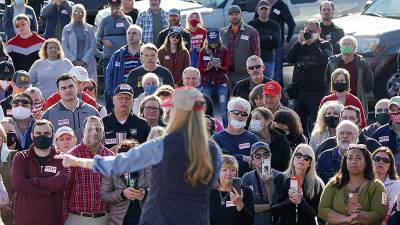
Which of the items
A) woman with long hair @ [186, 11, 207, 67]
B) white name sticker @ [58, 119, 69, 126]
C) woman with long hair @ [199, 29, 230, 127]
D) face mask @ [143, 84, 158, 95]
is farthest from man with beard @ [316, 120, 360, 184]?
woman with long hair @ [186, 11, 207, 67]

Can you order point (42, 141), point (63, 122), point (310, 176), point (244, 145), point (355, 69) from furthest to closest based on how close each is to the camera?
point (355, 69)
point (63, 122)
point (244, 145)
point (310, 176)
point (42, 141)

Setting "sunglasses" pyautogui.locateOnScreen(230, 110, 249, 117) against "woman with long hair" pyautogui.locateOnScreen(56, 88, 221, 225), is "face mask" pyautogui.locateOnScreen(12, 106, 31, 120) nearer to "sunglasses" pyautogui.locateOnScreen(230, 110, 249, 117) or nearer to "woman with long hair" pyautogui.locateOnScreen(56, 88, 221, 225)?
"sunglasses" pyautogui.locateOnScreen(230, 110, 249, 117)

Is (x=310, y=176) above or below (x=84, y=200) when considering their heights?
above

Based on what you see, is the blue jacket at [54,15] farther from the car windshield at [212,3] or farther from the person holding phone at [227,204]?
the person holding phone at [227,204]

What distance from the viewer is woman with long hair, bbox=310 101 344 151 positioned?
1434 centimetres

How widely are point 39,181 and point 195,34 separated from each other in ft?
24.3

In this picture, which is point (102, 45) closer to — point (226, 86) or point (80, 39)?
point (80, 39)

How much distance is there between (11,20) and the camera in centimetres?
2127

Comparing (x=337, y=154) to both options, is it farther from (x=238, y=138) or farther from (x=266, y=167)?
(x=238, y=138)

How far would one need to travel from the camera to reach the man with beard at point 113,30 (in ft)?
65.1

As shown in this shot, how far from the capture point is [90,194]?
479 inches

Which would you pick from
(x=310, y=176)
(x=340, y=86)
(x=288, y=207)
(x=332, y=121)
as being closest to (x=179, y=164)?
(x=288, y=207)

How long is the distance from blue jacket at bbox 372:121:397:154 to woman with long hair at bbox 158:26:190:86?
165 inches

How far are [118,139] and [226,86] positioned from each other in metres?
4.51
